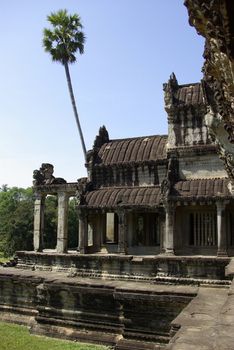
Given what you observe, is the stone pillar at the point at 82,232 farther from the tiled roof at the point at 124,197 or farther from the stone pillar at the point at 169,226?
the stone pillar at the point at 169,226

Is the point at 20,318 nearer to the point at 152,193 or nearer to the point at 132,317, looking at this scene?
the point at 132,317

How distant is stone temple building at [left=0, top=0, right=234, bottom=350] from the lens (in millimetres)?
9406

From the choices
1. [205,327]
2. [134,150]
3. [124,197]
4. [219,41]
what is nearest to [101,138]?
[134,150]

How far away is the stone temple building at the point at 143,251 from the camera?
9.41 metres

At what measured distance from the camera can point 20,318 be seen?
40.2 ft

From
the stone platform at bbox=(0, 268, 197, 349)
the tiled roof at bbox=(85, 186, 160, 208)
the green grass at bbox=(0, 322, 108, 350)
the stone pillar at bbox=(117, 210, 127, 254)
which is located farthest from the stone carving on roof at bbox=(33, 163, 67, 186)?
the green grass at bbox=(0, 322, 108, 350)

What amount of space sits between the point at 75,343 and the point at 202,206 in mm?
6347

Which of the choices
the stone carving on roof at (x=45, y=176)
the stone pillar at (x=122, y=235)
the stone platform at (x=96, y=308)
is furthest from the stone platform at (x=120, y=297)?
the stone carving on roof at (x=45, y=176)

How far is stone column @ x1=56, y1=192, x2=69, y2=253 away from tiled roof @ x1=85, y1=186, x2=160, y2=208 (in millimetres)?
1388

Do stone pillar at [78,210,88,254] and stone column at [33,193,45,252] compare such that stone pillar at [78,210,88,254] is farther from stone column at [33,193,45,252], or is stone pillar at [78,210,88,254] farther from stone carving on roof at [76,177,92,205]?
stone column at [33,193,45,252]

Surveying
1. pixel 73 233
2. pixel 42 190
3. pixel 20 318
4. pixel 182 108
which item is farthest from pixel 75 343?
pixel 73 233

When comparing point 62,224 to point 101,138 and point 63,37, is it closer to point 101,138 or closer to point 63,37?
point 101,138

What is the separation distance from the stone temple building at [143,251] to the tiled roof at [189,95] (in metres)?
0.04

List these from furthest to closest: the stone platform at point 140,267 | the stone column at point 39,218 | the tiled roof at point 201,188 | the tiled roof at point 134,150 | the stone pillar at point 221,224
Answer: the stone column at point 39,218 → the tiled roof at point 134,150 → the tiled roof at point 201,188 → the stone pillar at point 221,224 → the stone platform at point 140,267
